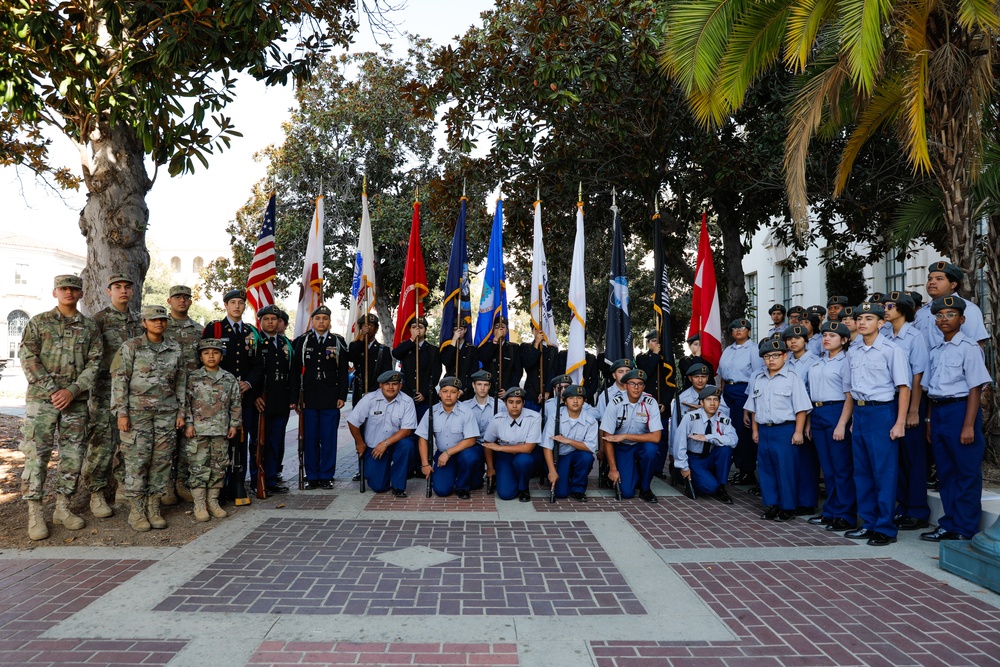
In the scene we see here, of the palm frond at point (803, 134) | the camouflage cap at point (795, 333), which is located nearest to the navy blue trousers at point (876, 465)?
the camouflage cap at point (795, 333)

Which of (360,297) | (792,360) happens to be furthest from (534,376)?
(792,360)

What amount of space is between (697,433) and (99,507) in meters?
6.23

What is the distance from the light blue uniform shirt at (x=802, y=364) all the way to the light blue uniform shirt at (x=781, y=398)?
0.20 feet

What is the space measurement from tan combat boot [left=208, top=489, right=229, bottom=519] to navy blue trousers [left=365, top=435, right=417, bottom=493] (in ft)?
5.48

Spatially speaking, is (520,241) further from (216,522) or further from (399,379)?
(216,522)

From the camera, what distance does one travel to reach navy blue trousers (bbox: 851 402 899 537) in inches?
216

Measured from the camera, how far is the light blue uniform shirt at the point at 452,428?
7.47 m

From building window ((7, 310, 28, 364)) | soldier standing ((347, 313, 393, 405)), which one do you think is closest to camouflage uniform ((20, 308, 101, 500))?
soldier standing ((347, 313, 393, 405))

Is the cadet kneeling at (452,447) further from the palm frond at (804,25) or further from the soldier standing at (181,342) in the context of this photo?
the palm frond at (804,25)

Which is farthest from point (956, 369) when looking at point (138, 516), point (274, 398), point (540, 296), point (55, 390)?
point (55, 390)

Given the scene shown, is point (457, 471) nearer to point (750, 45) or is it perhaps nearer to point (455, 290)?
point (455, 290)

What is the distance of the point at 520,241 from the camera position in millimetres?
13609

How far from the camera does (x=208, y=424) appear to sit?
6262mm

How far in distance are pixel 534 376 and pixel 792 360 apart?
3.33 meters
